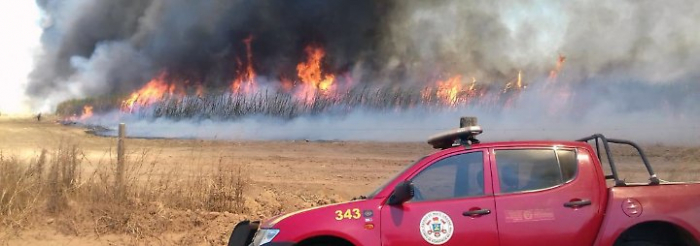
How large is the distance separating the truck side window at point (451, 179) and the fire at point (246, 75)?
3780 cm

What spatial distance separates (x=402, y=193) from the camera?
Result: 4902 mm

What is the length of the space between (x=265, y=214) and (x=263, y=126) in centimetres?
2831

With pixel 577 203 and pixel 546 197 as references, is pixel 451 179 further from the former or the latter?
pixel 577 203

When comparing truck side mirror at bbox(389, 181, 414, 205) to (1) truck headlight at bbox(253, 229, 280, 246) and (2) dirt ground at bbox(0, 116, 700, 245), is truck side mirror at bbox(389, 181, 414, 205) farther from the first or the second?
(2) dirt ground at bbox(0, 116, 700, 245)

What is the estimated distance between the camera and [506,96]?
36281mm

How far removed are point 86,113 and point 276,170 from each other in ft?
99.7

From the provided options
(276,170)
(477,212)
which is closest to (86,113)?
(276,170)

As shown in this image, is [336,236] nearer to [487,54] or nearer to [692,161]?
[692,161]

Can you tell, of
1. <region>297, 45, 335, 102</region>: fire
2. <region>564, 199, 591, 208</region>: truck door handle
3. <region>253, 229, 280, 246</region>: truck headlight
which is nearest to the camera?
<region>564, 199, 591, 208</region>: truck door handle

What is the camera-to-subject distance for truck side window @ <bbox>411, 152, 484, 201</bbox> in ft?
16.8

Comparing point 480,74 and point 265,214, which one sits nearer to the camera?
point 265,214

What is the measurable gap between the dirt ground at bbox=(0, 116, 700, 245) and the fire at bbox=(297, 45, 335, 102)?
34.2 ft

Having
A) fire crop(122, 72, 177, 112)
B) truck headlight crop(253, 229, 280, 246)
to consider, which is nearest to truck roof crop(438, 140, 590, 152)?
truck headlight crop(253, 229, 280, 246)

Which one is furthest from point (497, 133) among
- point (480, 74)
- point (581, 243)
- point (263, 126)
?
point (581, 243)
